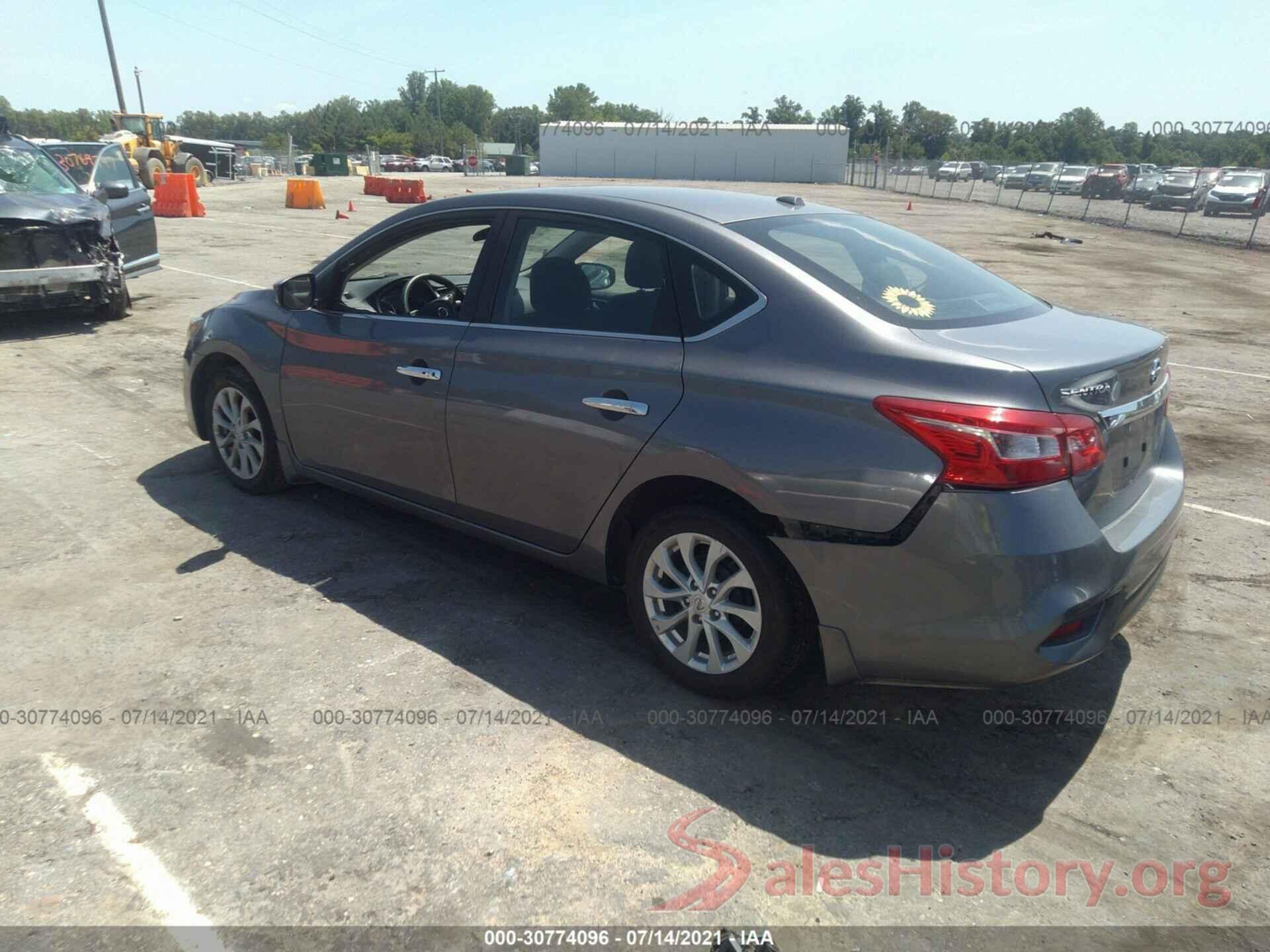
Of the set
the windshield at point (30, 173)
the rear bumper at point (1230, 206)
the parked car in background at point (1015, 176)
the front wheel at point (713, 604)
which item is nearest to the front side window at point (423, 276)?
the front wheel at point (713, 604)

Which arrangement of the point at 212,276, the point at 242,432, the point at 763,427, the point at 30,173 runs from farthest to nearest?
1. the point at 212,276
2. the point at 30,173
3. the point at 242,432
4. the point at 763,427

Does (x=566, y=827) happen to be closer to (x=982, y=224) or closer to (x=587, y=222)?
(x=587, y=222)

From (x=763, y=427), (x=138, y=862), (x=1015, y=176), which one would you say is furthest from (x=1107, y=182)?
(x=138, y=862)

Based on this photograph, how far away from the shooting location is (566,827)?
9.34 ft

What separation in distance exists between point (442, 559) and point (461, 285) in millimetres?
1346

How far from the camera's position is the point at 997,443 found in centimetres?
276

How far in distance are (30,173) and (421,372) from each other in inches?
334

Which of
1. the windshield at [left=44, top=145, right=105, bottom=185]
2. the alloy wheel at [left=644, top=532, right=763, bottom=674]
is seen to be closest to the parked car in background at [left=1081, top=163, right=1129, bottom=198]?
the windshield at [left=44, top=145, right=105, bottom=185]

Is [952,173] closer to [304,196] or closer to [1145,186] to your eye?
[1145,186]

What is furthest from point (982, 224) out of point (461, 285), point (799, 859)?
point (799, 859)

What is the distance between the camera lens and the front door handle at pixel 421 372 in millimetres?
4133

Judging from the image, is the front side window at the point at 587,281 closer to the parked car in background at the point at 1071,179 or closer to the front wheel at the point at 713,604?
the front wheel at the point at 713,604

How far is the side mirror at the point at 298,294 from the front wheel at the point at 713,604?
2.34 metres

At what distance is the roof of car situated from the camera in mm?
3779
